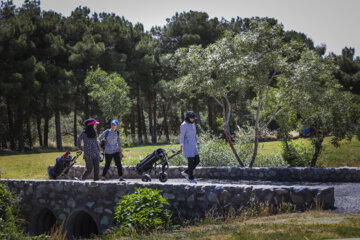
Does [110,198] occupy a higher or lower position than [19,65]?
lower

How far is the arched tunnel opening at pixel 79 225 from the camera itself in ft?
36.1

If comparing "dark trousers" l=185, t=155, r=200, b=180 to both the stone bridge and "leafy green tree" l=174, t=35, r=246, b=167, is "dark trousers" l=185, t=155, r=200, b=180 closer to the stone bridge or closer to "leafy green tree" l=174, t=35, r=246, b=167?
the stone bridge

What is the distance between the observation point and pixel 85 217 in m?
11.8

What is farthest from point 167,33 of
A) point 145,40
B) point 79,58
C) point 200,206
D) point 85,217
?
point 200,206

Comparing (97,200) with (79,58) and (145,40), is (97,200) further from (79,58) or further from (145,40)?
(145,40)

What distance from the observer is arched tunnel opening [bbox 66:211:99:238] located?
36.1 feet

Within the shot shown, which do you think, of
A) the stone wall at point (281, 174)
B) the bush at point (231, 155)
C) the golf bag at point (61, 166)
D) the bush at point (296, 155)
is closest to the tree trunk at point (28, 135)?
the golf bag at point (61, 166)

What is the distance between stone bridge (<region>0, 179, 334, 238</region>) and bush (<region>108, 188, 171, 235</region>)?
0.66 meters

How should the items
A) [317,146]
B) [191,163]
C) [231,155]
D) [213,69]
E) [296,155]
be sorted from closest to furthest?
1. [191,163]
2. [213,69]
3. [317,146]
4. [296,155]
5. [231,155]

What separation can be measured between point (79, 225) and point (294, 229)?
7644 millimetres

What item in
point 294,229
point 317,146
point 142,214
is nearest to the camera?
point 294,229

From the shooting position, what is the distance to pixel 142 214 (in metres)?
7.67

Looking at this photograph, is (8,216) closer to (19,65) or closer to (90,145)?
(90,145)

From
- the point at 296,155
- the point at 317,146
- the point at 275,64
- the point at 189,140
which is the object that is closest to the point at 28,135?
the point at 296,155
